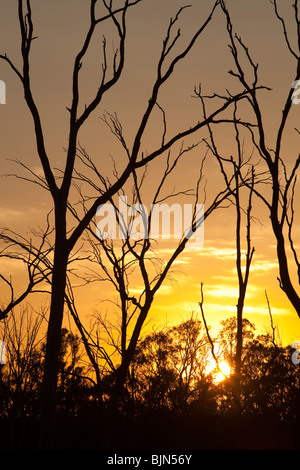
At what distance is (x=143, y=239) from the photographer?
31.2 feet

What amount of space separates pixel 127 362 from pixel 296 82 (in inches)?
195

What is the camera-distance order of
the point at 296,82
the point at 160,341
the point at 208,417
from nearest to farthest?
the point at 296,82
the point at 208,417
the point at 160,341

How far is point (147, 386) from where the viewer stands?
34906 mm

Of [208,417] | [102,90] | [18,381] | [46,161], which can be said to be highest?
[102,90]

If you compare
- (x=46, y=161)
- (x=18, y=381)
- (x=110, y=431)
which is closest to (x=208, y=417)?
(x=18, y=381)

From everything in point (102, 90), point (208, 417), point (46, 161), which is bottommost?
point (208, 417)

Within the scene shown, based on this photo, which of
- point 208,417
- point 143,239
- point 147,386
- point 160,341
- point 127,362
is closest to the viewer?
point 127,362

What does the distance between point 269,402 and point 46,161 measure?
94.3ft

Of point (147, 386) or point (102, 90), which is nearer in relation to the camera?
point (102, 90)

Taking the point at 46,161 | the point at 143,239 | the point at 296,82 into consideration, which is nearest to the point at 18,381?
the point at 143,239
